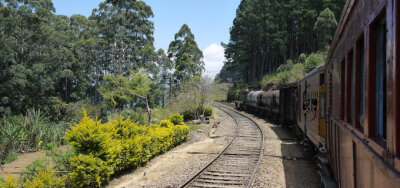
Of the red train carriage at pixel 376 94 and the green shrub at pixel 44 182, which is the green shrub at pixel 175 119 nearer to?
the green shrub at pixel 44 182

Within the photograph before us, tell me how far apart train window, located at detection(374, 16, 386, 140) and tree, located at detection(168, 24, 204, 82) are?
40301 mm

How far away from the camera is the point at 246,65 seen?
196 ft

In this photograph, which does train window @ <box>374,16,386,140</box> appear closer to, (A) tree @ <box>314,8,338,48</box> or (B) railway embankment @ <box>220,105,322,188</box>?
(B) railway embankment @ <box>220,105,322,188</box>

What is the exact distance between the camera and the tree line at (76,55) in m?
28.0

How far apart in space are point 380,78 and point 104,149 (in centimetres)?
776

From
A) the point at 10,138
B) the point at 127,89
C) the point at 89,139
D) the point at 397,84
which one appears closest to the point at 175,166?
the point at 89,139

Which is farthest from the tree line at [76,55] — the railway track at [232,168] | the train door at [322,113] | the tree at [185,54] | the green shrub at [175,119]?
the train door at [322,113]

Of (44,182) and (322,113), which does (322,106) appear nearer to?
(322,113)

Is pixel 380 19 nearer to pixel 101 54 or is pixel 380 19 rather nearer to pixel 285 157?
→ pixel 285 157

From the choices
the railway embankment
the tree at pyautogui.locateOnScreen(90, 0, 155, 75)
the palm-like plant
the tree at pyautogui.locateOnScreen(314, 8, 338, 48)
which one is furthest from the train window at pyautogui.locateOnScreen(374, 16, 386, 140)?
the tree at pyautogui.locateOnScreen(314, 8, 338, 48)

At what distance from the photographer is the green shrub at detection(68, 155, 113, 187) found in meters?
7.75

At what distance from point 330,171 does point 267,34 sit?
5037 cm

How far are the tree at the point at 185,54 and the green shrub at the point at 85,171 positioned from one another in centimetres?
3478

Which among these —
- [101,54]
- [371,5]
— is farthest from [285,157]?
[101,54]
